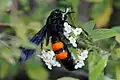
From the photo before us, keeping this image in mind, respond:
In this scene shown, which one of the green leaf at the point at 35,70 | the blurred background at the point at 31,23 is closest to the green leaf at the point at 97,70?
the blurred background at the point at 31,23

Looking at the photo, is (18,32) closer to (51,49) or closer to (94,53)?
(51,49)

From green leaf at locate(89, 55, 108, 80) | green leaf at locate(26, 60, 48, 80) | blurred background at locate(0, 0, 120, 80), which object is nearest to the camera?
green leaf at locate(89, 55, 108, 80)

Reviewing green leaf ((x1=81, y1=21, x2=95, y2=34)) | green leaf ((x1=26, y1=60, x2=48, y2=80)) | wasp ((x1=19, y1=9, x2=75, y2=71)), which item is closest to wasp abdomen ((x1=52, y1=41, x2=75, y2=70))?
wasp ((x1=19, y1=9, x2=75, y2=71))

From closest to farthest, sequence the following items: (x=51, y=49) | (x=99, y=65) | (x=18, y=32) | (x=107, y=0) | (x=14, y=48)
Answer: (x=99, y=65) < (x=51, y=49) < (x=14, y=48) < (x=18, y=32) < (x=107, y=0)

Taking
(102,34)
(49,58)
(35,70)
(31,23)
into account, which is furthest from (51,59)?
(35,70)

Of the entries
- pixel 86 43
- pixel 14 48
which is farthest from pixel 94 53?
pixel 14 48

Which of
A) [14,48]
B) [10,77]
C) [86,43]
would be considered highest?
[86,43]

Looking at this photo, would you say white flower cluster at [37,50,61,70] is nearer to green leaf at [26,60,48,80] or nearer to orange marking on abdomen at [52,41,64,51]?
orange marking on abdomen at [52,41,64,51]

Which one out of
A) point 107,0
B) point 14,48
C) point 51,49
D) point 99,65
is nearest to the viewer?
point 99,65
